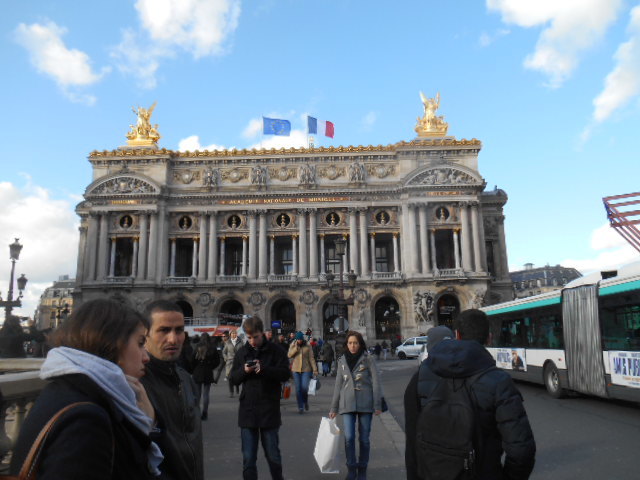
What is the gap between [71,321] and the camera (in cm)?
220

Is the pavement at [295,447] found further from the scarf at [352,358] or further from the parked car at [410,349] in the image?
the parked car at [410,349]

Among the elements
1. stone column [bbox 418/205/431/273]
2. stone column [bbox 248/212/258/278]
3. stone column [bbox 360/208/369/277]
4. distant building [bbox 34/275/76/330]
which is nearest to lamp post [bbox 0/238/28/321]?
stone column [bbox 248/212/258/278]

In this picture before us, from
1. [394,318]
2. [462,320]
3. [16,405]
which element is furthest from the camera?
[394,318]

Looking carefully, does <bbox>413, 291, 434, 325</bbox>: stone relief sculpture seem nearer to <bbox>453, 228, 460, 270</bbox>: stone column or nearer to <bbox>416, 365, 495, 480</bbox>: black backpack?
<bbox>453, 228, 460, 270</bbox>: stone column

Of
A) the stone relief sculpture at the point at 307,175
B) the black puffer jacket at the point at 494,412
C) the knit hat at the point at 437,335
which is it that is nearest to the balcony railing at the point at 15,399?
the knit hat at the point at 437,335

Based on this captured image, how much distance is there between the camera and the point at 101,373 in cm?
204

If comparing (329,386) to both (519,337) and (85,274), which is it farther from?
(85,274)

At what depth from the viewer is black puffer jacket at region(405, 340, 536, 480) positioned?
3188mm

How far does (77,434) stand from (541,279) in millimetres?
89053

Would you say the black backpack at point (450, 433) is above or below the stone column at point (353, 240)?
below

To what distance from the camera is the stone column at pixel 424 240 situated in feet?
137

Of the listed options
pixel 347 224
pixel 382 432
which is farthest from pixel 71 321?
pixel 347 224

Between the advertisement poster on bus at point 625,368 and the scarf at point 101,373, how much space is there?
12.4 metres

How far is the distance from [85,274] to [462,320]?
45.1 meters
